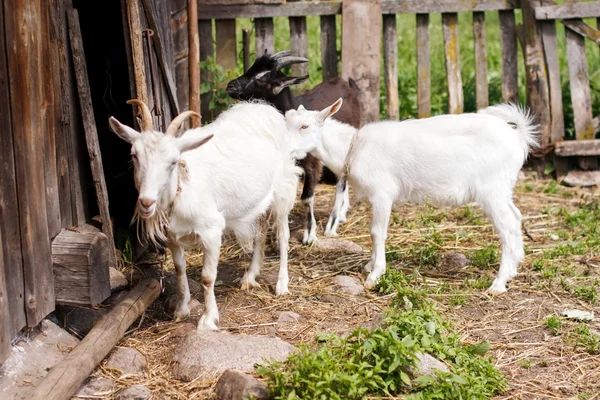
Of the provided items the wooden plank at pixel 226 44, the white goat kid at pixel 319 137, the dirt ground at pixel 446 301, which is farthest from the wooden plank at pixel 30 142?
the wooden plank at pixel 226 44

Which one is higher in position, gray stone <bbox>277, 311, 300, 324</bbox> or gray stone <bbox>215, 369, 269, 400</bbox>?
gray stone <bbox>215, 369, 269, 400</bbox>

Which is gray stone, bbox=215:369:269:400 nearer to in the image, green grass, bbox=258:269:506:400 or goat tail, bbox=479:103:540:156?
green grass, bbox=258:269:506:400

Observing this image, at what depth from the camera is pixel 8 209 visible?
14.4 ft

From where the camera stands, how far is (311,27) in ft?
46.1

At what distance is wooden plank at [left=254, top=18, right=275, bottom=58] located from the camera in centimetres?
912

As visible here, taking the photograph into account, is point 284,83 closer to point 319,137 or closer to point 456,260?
point 319,137

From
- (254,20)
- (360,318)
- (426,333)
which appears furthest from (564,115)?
(426,333)

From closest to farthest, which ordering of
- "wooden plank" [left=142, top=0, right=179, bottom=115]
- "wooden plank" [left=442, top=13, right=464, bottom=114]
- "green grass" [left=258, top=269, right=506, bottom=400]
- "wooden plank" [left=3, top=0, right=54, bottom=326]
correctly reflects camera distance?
"green grass" [left=258, top=269, right=506, bottom=400], "wooden plank" [left=3, top=0, right=54, bottom=326], "wooden plank" [left=142, top=0, right=179, bottom=115], "wooden plank" [left=442, top=13, right=464, bottom=114]

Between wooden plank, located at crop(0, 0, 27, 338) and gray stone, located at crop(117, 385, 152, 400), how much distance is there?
26.6 inches

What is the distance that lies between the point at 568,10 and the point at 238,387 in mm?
6340

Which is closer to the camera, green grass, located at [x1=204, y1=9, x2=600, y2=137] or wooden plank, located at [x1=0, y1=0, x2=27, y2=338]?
wooden plank, located at [x1=0, y1=0, x2=27, y2=338]

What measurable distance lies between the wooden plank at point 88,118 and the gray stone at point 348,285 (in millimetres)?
1700

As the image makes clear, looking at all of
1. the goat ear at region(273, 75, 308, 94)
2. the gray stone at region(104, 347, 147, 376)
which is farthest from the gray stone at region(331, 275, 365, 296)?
the goat ear at region(273, 75, 308, 94)

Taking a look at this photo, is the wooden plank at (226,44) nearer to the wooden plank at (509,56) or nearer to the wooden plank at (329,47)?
the wooden plank at (329,47)
